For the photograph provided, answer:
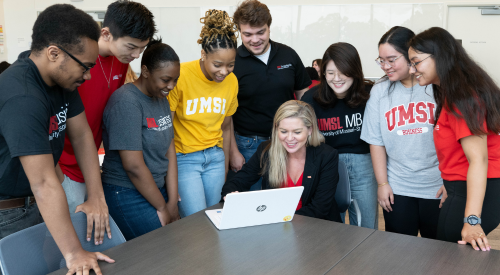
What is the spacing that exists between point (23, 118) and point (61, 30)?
30 cm

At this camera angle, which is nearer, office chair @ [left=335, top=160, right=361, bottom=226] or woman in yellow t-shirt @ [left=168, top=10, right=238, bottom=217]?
woman in yellow t-shirt @ [left=168, top=10, right=238, bottom=217]

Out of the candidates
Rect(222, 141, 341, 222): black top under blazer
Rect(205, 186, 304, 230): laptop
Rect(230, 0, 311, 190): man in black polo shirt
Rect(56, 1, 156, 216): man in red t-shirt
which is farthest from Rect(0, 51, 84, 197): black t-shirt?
Rect(230, 0, 311, 190): man in black polo shirt

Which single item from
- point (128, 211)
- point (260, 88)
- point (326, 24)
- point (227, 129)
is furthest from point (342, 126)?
point (326, 24)

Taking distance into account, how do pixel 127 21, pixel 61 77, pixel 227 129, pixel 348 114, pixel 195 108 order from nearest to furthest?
pixel 61 77, pixel 127 21, pixel 195 108, pixel 348 114, pixel 227 129

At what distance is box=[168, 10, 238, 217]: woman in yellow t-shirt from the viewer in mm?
2021

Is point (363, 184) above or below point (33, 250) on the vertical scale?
below

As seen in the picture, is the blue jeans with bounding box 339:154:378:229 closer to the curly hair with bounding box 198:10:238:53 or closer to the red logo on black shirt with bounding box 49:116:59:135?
the curly hair with bounding box 198:10:238:53

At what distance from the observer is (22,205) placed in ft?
4.60

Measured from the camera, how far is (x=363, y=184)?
2.26 m

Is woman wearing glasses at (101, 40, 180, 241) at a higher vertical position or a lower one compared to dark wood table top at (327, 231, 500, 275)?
higher

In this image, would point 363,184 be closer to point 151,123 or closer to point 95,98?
point 151,123

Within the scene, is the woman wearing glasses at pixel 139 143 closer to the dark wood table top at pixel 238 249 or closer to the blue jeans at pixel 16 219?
the dark wood table top at pixel 238 249

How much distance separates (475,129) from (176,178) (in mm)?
1380

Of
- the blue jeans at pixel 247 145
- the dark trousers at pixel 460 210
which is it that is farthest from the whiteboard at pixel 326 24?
the dark trousers at pixel 460 210
